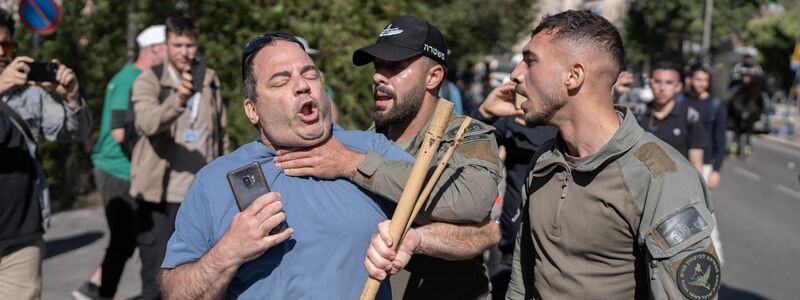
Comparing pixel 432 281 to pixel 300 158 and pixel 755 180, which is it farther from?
pixel 755 180

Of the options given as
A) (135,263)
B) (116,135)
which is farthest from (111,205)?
(135,263)

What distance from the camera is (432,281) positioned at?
10.0 ft

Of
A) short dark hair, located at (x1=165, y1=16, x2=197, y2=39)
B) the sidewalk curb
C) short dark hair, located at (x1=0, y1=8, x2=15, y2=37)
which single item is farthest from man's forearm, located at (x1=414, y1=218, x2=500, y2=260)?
the sidewalk curb

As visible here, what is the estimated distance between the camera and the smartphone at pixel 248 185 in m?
2.25

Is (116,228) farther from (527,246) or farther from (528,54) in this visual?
(528,54)

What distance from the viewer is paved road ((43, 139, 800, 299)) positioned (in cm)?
698

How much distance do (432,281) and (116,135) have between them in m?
2.98

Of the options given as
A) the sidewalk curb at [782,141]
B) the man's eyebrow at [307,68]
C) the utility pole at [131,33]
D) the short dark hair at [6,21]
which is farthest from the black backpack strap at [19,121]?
the sidewalk curb at [782,141]

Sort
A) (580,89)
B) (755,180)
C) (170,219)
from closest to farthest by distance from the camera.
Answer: (580,89) < (170,219) < (755,180)

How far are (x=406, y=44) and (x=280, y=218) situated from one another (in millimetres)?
1332

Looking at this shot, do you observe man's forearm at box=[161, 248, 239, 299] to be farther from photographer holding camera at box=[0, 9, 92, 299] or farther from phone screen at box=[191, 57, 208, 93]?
phone screen at box=[191, 57, 208, 93]

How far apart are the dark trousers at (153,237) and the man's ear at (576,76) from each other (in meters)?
3.18

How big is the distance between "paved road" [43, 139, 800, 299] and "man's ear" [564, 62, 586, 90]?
4780 mm

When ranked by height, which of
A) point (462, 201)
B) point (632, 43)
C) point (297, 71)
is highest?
point (297, 71)
